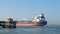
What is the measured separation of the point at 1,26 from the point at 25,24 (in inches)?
895

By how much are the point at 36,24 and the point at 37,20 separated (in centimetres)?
622

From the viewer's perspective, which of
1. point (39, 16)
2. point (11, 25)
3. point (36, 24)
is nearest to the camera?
point (11, 25)

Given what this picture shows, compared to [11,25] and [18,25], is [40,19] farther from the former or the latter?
[11,25]

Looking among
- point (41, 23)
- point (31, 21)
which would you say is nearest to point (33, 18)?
point (31, 21)

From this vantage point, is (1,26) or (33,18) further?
(33,18)

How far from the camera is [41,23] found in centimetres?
11200

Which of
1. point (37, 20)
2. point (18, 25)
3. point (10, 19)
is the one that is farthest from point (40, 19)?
point (10, 19)

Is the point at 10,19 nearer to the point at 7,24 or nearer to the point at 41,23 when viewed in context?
the point at 7,24

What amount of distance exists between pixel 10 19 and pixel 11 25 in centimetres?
440

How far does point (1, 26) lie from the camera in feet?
310

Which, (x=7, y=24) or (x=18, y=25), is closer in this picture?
(x=7, y=24)

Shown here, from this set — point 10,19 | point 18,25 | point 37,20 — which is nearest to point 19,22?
point 18,25

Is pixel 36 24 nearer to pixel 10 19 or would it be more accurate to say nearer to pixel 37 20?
pixel 37 20

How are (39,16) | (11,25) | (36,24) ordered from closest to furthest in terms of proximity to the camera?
(11,25) < (36,24) < (39,16)
